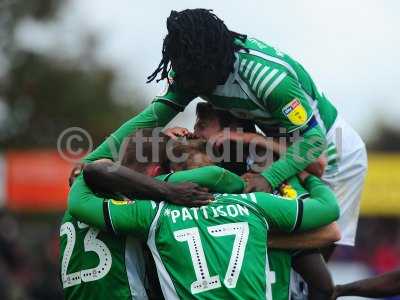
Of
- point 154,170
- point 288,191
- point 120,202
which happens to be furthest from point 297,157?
point 120,202

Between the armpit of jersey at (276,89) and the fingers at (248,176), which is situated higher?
the armpit of jersey at (276,89)

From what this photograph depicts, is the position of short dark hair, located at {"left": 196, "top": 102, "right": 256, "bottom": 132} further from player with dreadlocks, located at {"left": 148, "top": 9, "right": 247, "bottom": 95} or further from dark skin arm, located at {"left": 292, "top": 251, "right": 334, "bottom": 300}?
dark skin arm, located at {"left": 292, "top": 251, "right": 334, "bottom": 300}

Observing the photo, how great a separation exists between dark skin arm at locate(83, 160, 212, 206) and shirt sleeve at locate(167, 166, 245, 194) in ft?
0.18

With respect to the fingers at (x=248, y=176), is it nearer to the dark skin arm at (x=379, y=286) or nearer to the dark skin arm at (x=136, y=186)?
the dark skin arm at (x=136, y=186)

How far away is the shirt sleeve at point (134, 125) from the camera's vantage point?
5.10 metres

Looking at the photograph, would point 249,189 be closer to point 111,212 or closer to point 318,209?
point 318,209

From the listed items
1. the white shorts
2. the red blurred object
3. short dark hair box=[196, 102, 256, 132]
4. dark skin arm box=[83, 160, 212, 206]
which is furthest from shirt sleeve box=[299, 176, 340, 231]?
the red blurred object

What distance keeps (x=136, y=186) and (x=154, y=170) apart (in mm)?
378

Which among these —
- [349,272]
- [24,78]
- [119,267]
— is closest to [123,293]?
[119,267]

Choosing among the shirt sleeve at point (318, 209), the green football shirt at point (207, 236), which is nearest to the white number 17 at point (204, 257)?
the green football shirt at point (207, 236)

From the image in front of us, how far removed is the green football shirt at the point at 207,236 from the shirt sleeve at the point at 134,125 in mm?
452

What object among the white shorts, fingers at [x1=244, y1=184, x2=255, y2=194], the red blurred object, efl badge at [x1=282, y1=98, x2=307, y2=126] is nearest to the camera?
fingers at [x1=244, y1=184, x2=255, y2=194]

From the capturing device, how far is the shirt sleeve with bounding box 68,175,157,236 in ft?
15.0

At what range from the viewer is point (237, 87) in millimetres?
5266
